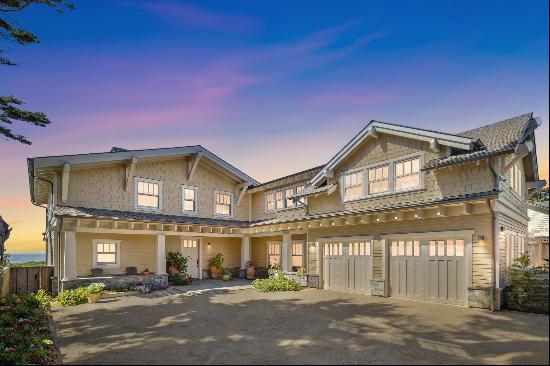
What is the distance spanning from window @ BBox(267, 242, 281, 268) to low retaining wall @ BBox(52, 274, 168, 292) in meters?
6.91

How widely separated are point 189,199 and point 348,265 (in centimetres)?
1117

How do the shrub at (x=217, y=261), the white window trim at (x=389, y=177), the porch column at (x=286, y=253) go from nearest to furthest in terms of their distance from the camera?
the white window trim at (x=389, y=177) → the porch column at (x=286, y=253) → the shrub at (x=217, y=261)

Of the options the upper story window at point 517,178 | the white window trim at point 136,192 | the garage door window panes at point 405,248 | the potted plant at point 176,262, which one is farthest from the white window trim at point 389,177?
the white window trim at point 136,192

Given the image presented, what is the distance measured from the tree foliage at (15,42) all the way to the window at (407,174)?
42.8 ft

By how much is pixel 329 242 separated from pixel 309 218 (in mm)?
1573

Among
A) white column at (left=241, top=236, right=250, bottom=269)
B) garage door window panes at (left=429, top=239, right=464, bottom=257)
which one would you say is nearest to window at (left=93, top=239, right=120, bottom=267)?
white column at (left=241, top=236, right=250, bottom=269)

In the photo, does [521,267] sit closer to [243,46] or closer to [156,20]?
[243,46]

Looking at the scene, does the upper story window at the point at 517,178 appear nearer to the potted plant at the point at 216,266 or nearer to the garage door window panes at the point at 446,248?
the garage door window panes at the point at 446,248

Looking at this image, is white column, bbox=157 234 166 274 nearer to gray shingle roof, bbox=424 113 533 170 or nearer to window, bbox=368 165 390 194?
window, bbox=368 165 390 194

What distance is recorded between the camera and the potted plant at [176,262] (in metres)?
20.6

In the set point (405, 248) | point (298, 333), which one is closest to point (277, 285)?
point (405, 248)

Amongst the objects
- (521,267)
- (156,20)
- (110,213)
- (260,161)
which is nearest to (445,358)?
(521,267)

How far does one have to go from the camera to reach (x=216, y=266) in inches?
904

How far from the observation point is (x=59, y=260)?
16.9 meters
